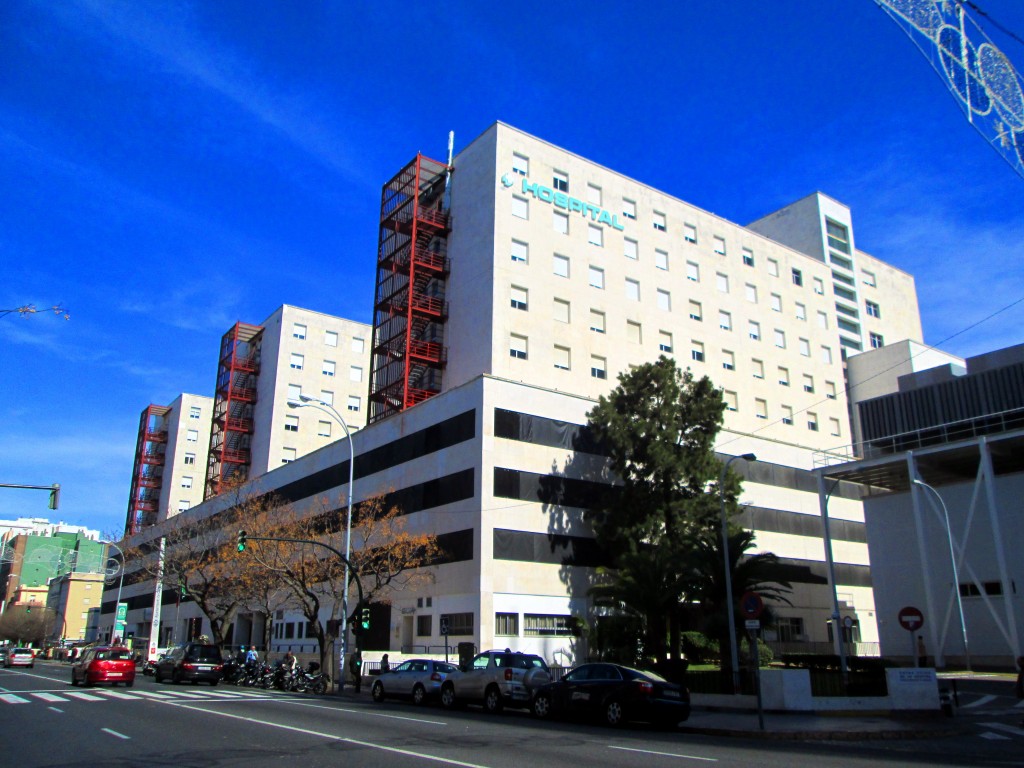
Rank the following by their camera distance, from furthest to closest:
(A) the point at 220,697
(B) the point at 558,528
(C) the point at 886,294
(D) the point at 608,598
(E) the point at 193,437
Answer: (E) the point at 193,437, (C) the point at 886,294, (B) the point at 558,528, (D) the point at 608,598, (A) the point at 220,697

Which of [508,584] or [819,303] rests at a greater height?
[819,303]

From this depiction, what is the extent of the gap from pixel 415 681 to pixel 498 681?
4308 millimetres

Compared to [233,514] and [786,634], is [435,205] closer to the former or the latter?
[233,514]

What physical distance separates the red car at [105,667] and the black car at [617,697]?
61.3 ft

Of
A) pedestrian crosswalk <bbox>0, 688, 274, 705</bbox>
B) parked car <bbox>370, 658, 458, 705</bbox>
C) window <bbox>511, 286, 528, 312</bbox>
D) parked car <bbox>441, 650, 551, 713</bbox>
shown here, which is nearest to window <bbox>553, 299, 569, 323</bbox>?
window <bbox>511, 286, 528, 312</bbox>

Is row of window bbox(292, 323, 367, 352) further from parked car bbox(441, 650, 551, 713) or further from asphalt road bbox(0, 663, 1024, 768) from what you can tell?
asphalt road bbox(0, 663, 1024, 768)

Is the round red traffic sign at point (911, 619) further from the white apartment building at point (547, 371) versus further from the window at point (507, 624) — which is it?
the window at point (507, 624)

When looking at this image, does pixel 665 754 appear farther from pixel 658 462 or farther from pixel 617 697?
pixel 658 462

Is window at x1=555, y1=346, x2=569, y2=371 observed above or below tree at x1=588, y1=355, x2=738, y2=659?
above

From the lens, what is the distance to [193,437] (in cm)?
9219

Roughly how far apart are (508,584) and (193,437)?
65425 mm

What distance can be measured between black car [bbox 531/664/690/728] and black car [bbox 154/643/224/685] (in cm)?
2082

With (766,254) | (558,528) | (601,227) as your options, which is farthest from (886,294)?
(558,528)

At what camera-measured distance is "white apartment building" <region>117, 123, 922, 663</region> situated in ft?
130
